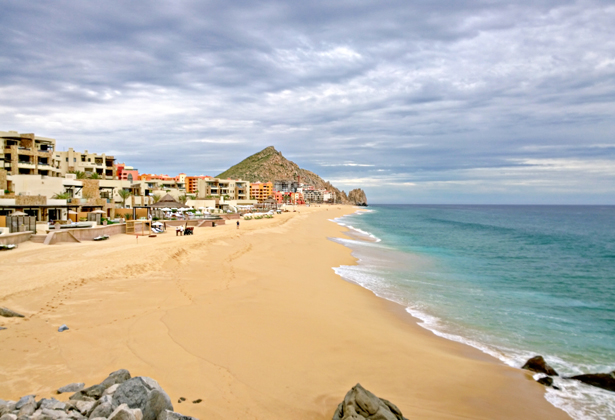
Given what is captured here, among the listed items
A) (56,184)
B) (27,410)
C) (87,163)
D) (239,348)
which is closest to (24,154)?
(56,184)

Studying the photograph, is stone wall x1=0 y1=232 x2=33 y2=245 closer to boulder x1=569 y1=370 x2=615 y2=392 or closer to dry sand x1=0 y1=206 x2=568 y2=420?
dry sand x1=0 y1=206 x2=568 y2=420

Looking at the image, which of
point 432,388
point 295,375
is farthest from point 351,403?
point 432,388

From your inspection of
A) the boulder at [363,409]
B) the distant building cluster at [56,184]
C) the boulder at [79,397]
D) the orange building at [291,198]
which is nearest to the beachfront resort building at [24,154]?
the distant building cluster at [56,184]

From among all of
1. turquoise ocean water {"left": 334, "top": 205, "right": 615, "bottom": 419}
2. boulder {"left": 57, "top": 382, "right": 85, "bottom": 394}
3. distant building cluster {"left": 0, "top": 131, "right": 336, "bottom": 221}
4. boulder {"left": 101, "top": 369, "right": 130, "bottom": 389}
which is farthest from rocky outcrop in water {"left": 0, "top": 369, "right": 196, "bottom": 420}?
distant building cluster {"left": 0, "top": 131, "right": 336, "bottom": 221}

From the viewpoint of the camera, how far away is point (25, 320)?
343 inches

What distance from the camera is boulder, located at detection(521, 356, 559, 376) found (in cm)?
829

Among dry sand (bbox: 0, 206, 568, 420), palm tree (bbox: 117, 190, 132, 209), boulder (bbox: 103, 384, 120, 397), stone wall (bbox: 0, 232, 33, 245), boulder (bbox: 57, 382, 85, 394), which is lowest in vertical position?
dry sand (bbox: 0, 206, 568, 420)

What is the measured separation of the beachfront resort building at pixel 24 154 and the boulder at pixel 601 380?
49.8 meters

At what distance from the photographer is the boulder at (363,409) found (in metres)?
5.12

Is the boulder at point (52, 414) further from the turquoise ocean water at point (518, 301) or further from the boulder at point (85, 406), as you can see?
the turquoise ocean water at point (518, 301)

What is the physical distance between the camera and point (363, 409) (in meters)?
5.23

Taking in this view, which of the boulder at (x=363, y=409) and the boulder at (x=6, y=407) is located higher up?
the boulder at (x=6, y=407)

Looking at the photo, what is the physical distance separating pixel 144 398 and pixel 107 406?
48cm

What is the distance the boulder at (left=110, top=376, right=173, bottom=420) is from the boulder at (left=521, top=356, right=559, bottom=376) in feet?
26.8
